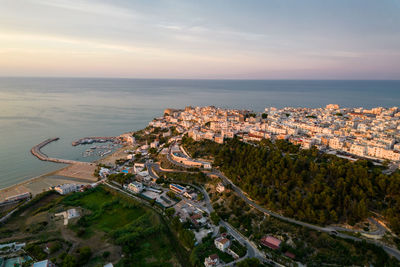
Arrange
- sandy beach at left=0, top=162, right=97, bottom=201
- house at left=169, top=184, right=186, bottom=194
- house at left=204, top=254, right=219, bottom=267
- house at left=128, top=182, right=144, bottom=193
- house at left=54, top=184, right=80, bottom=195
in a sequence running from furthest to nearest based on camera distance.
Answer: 1. sandy beach at left=0, top=162, right=97, bottom=201
2. house at left=54, top=184, right=80, bottom=195
3. house at left=128, top=182, right=144, bottom=193
4. house at left=169, top=184, right=186, bottom=194
5. house at left=204, top=254, right=219, bottom=267

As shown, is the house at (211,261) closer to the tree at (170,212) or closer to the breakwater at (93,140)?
the tree at (170,212)

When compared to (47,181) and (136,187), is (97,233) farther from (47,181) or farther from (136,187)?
(47,181)

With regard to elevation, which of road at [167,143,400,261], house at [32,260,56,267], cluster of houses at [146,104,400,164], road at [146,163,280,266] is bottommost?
road at [146,163,280,266]

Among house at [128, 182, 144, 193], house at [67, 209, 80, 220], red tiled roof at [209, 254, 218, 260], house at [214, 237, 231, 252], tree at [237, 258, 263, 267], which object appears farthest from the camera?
house at [128, 182, 144, 193]

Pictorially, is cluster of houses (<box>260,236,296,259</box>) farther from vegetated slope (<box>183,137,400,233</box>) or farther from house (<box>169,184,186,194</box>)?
house (<box>169,184,186,194</box>)

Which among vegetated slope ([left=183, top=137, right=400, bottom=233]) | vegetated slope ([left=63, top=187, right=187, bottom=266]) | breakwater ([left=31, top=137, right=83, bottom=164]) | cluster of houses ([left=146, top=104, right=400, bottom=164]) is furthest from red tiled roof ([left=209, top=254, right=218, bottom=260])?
breakwater ([left=31, top=137, right=83, bottom=164])

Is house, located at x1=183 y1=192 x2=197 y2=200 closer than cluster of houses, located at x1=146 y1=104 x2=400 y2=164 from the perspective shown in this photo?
Yes

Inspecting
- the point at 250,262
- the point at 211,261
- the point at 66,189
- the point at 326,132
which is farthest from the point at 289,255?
the point at 326,132

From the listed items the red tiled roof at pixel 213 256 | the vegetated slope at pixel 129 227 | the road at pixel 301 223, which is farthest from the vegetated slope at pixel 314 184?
the vegetated slope at pixel 129 227
